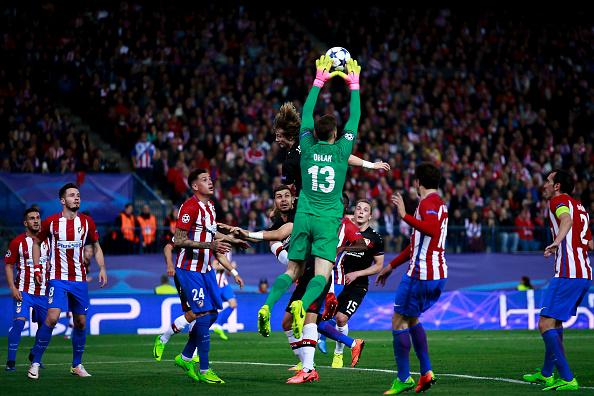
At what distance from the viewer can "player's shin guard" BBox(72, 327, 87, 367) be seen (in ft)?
42.4

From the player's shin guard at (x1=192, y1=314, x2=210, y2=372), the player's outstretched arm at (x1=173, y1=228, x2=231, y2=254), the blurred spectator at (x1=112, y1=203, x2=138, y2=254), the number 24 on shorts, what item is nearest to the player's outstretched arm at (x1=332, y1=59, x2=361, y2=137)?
the player's outstretched arm at (x1=173, y1=228, x2=231, y2=254)

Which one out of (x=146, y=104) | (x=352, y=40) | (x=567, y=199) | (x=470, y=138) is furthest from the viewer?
(x=352, y=40)

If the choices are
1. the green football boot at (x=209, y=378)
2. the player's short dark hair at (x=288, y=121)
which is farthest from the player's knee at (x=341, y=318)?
the player's short dark hair at (x=288, y=121)

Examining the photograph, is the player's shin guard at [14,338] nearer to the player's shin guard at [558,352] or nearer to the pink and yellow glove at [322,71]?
the pink and yellow glove at [322,71]

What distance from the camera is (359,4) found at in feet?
142

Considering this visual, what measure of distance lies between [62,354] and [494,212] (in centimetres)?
1558

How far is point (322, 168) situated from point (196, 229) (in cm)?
232

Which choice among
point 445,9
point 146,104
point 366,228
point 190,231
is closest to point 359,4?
point 445,9

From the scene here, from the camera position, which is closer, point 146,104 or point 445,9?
point 146,104

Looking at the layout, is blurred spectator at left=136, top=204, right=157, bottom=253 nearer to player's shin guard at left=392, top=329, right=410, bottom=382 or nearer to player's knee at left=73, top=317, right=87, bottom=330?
player's knee at left=73, top=317, right=87, bottom=330

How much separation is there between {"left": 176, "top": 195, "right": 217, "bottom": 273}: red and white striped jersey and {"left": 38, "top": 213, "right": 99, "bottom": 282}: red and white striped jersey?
170 cm

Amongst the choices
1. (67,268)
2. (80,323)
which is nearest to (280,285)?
(80,323)

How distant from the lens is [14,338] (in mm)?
14953

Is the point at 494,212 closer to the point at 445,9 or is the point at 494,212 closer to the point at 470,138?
the point at 470,138
